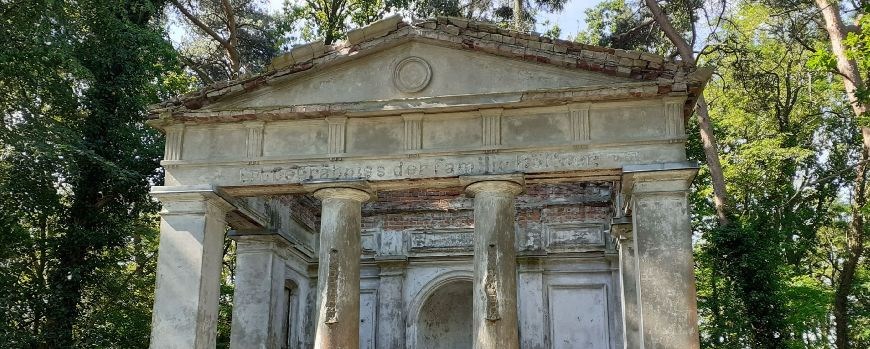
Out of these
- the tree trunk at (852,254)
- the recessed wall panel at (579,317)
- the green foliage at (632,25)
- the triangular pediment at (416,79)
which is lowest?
the recessed wall panel at (579,317)

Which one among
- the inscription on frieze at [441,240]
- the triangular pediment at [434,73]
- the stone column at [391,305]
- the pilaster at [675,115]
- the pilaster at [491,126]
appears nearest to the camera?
the pilaster at [675,115]

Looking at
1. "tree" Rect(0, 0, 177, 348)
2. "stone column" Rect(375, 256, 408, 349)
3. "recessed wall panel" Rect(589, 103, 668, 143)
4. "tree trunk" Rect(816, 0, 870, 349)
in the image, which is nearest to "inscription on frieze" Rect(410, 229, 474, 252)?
"stone column" Rect(375, 256, 408, 349)

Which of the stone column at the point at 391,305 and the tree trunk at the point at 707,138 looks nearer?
the stone column at the point at 391,305

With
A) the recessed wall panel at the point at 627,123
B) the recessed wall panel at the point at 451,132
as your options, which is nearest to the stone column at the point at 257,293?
the recessed wall panel at the point at 451,132

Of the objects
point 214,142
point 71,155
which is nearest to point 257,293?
point 214,142

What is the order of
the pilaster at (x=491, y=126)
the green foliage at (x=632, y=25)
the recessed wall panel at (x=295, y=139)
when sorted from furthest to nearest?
the green foliage at (x=632, y=25) → the recessed wall panel at (x=295, y=139) → the pilaster at (x=491, y=126)

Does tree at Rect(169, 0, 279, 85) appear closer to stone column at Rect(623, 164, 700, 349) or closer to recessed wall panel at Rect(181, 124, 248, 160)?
recessed wall panel at Rect(181, 124, 248, 160)

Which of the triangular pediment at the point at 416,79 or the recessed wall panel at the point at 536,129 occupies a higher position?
the triangular pediment at the point at 416,79

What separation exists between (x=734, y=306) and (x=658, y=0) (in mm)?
9191

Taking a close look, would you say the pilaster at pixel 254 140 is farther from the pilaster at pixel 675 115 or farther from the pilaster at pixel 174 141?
the pilaster at pixel 675 115

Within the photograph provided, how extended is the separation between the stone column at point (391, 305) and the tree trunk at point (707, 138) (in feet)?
25.5

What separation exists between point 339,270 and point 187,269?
8.37 feet

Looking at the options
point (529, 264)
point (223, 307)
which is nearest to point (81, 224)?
point (223, 307)

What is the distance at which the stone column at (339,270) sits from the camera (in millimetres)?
11148
